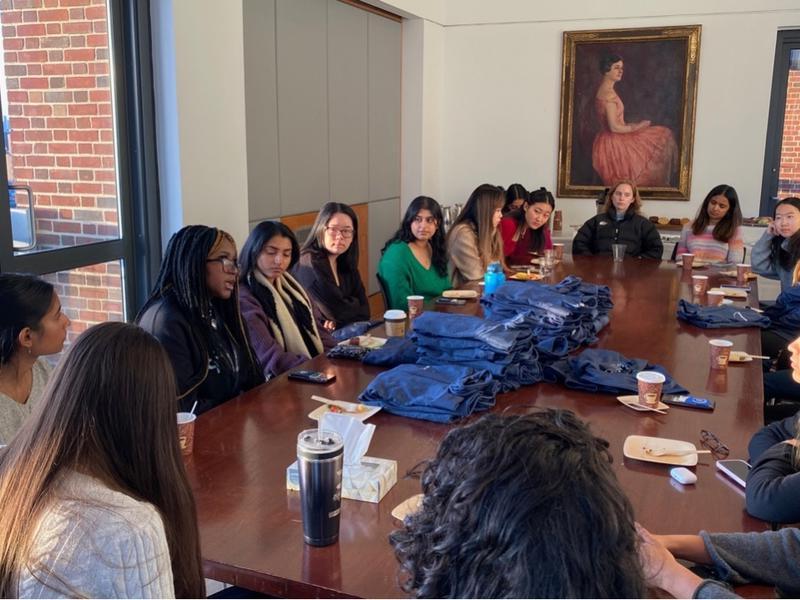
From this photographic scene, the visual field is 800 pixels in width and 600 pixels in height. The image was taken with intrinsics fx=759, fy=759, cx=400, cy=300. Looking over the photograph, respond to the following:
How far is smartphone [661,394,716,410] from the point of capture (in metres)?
2.14

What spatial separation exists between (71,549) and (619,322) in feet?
8.36

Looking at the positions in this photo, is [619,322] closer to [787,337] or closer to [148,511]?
[787,337]

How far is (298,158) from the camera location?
16.5ft

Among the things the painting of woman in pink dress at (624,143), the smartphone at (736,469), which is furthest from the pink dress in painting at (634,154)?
the smartphone at (736,469)

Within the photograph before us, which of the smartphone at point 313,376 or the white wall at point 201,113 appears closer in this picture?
the smartphone at point 313,376

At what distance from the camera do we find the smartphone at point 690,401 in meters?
2.14

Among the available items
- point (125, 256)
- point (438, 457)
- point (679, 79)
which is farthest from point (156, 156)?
point (679, 79)

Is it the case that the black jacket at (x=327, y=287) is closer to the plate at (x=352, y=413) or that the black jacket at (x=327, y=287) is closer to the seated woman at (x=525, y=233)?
the plate at (x=352, y=413)

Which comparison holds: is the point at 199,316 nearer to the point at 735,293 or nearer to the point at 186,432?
the point at 186,432

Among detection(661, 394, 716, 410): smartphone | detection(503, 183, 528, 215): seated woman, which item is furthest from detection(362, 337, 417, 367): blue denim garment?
detection(503, 183, 528, 215): seated woman

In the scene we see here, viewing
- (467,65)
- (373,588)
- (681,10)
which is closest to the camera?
(373,588)

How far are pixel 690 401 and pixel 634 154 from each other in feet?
15.9

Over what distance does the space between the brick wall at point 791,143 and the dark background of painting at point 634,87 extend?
0.84 meters

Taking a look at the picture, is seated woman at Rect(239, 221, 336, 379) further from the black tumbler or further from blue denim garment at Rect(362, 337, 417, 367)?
the black tumbler
